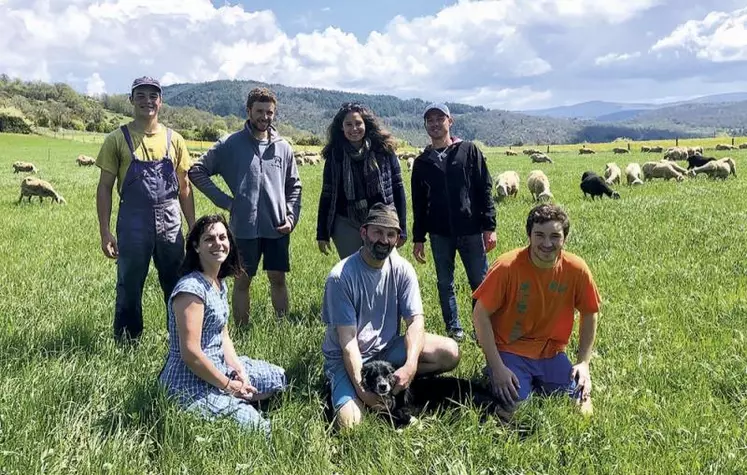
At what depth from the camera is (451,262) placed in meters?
5.82

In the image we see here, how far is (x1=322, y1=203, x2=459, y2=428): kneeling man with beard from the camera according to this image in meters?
4.05

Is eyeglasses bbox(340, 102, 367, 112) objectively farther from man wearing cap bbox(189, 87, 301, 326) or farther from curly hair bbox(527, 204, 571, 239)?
curly hair bbox(527, 204, 571, 239)

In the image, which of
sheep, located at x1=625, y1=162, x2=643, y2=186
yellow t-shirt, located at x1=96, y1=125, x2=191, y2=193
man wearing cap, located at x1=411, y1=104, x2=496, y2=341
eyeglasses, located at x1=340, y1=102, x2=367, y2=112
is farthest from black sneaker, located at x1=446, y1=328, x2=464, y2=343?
sheep, located at x1=625, y1=162, x2=643, y2=186

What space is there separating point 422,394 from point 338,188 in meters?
2.26

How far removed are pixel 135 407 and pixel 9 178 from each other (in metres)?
24.7

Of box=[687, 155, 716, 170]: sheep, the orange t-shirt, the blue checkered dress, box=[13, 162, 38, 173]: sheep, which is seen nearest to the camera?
the blue checkered dress

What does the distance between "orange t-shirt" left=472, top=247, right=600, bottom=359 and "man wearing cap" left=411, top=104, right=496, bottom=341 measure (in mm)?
1203

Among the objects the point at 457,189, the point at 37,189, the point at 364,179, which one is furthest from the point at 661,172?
the point at 37,189

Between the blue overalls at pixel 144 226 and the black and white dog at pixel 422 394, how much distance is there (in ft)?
6.54

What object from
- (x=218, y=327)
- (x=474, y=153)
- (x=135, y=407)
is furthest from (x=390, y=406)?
(x=474, y=153)

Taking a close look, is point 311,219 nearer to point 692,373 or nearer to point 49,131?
point 692,373

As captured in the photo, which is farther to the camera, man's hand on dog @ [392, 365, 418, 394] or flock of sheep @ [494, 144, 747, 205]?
flock of sheep @ [494, 144, 747, 205]

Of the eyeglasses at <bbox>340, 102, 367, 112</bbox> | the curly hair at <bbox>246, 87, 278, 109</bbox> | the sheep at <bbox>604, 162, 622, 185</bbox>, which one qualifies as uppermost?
the curly hair at <bbox>246, 87, 278, 109</bbox>

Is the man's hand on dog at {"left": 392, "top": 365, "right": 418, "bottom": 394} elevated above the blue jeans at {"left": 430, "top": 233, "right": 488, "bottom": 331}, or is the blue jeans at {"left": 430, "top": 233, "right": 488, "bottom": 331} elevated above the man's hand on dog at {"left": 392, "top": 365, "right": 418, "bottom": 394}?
the blue jeans at {"left": 430, "top": 233, "right": 488, "bottom": 331}
